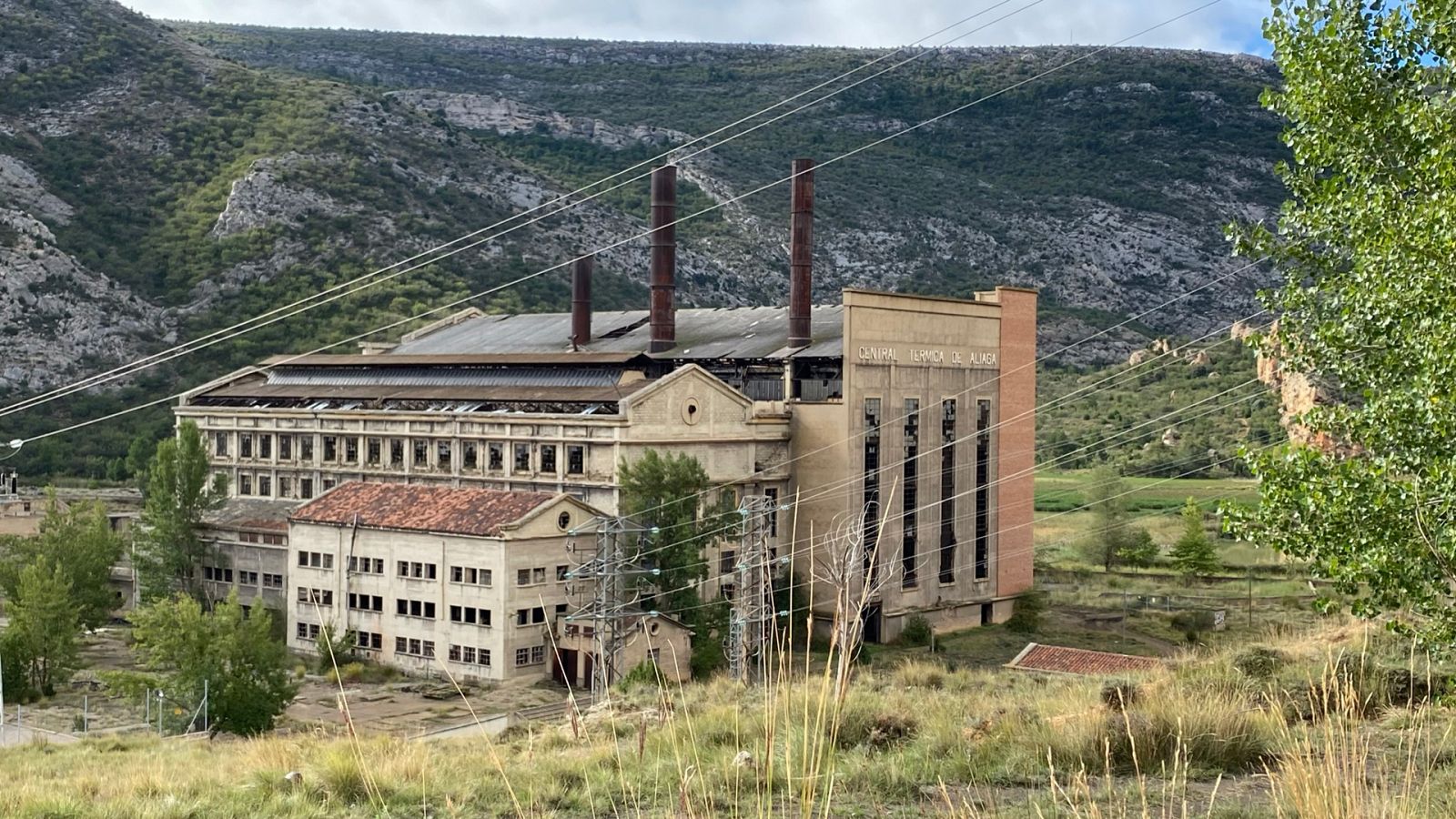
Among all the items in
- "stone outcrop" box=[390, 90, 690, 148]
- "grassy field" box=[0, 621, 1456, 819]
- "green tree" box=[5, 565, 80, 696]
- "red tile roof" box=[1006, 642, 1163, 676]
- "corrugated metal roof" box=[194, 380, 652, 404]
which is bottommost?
"red tile roof" box=[1006, 642, 1163, 676]

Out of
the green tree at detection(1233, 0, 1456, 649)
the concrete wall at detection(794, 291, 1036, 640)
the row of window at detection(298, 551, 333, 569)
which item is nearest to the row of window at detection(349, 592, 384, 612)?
the row of window at detection(298, 551, 333, 569)

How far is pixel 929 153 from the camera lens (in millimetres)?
153625

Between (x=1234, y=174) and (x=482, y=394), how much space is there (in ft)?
385

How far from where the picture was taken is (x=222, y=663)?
32.4 metres

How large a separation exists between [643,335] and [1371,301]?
4350 centimetres

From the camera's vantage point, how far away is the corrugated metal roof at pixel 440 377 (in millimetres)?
47656

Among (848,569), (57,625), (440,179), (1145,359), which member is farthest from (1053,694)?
(440,179)

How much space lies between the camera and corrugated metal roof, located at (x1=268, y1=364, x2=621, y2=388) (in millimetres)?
47656

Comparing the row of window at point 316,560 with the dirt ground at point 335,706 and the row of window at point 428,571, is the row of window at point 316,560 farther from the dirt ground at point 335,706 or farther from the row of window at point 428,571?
the dirt ground at point 335,706

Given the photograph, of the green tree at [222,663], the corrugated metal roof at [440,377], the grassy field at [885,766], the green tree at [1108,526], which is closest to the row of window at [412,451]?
the corrugated metal roof at [440,377]

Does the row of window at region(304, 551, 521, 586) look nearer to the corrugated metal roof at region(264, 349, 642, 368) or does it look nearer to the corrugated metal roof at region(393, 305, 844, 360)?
the corrugated metal roof at region(264, 349, 642, 368)

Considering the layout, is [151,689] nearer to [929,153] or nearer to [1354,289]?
[1354,289]

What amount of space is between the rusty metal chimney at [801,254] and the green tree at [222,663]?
70.3ft

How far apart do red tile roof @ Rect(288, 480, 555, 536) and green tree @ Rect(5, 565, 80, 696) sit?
756cm
